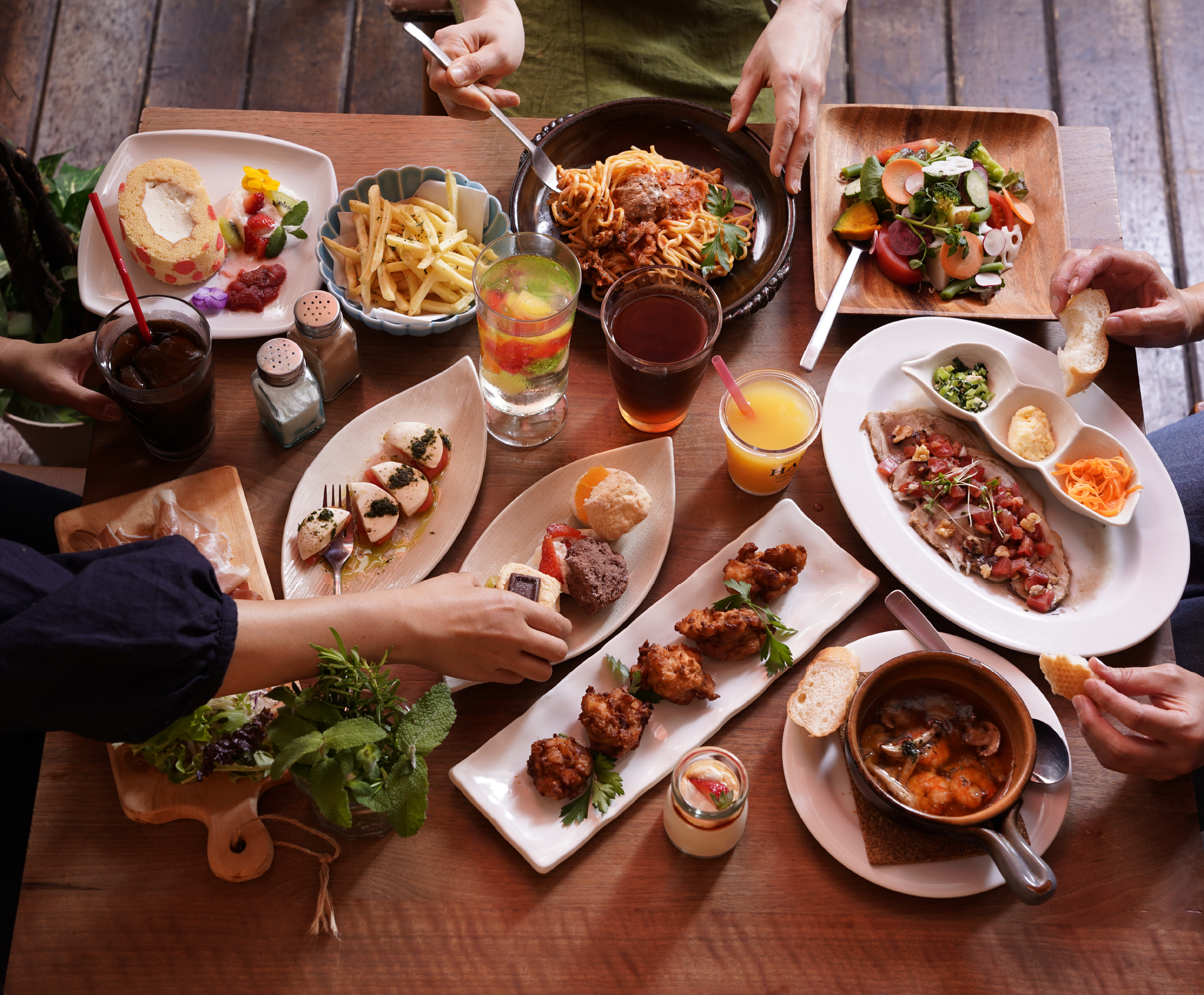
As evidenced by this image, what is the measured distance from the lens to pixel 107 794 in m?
1.78

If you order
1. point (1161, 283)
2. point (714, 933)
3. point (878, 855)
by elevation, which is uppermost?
point (1161, 283)

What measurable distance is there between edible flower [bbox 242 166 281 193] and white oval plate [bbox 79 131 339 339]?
0.05m

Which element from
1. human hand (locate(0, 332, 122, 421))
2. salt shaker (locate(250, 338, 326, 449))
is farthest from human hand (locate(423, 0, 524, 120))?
human hand (locate(0, 332, 122, 421))

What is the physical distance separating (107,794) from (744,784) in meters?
1.23

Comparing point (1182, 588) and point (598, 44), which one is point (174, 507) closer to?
point (598, 44)

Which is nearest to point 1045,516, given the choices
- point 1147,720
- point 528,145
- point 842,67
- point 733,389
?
point 1147,720

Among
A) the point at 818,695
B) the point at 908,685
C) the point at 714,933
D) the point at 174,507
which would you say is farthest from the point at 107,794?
the point at 908,685

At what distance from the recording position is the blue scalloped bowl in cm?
221

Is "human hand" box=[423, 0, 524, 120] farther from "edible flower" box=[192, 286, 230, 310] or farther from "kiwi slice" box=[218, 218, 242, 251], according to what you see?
"edible flower" box=[192, 286, 230, 310]

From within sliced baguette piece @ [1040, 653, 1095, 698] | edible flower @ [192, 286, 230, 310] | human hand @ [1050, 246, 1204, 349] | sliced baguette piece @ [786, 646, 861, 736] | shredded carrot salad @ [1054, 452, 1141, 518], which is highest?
human hand @ [1050, 246, 1204, 349]

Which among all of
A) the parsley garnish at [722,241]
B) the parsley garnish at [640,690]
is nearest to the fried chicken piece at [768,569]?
the parsley garnish at [640,690]

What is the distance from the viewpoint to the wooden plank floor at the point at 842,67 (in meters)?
4.11

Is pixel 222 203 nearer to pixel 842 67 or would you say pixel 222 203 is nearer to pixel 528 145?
pixel 528 145

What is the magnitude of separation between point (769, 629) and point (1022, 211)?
138 centimetres
